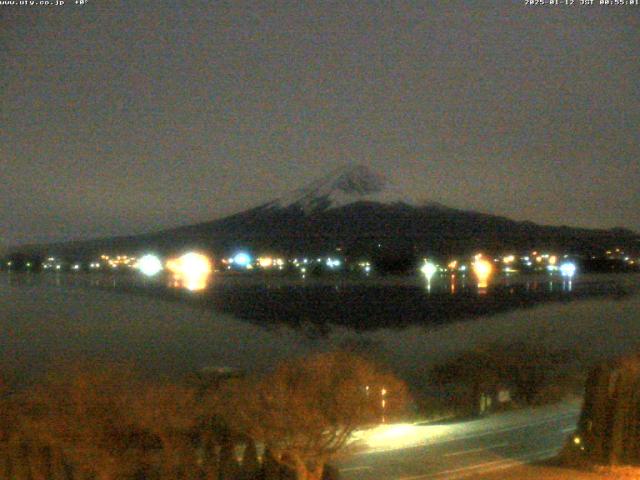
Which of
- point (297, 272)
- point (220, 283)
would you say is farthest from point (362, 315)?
point (297, 272)

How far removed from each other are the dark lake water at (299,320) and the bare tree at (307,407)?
11913mm

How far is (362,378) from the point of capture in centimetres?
1278

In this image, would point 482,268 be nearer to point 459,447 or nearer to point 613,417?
point 459,447

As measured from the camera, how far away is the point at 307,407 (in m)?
12.1

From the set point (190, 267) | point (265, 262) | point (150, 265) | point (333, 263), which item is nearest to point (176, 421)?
point (190, 267)

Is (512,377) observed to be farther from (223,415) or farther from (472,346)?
(223,415)

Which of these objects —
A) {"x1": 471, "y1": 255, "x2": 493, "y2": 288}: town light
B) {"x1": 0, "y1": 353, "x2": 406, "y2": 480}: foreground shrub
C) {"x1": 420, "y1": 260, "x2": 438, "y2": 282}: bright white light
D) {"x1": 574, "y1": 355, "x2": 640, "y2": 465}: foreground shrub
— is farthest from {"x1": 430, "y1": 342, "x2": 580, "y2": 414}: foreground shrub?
{"x1": 420, "y1": 260, "x2": 438, "y2": 282}: bright white light

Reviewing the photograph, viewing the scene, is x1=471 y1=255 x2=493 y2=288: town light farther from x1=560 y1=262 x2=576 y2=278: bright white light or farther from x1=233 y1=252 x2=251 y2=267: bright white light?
x1=233 y1=252 x2=251 y2=267: bright white light

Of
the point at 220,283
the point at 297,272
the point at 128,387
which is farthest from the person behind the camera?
the point at 297,272

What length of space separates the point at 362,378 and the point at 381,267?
42548 mm

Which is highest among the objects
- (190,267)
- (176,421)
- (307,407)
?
(190,267)

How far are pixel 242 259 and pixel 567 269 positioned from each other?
20.9 m

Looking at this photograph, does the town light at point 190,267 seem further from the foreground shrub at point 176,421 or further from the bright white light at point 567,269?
the foreground shrub at point 176,421

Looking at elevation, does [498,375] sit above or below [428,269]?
below
